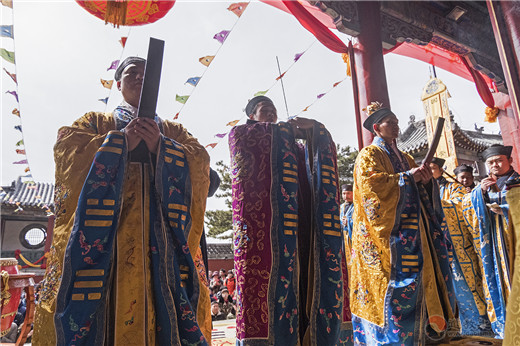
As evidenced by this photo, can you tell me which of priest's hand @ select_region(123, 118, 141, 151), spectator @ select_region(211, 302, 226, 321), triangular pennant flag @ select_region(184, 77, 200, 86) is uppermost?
triangular pennant flag @ select_region(184, 77, 200, 86)

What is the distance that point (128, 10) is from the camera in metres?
3.29

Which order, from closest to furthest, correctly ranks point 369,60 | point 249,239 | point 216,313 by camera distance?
point 249,239, point 369,60, point 216,313

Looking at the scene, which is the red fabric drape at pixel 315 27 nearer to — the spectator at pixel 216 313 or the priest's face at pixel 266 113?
the priest's face at pixel 266 113

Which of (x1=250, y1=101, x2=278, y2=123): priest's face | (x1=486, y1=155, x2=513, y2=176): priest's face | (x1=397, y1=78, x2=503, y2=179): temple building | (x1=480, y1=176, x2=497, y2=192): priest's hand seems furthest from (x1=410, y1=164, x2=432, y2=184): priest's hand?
(x1=397, y1=78, x2=503, y2=179): temple building

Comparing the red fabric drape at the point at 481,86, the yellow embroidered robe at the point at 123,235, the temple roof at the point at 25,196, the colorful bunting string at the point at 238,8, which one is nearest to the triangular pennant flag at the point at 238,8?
the colorful bunting string at the point at 238,8

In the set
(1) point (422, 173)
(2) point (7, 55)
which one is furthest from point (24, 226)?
(1) point (422, 173)

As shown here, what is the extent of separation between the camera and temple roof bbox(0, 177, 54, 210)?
50.0ft

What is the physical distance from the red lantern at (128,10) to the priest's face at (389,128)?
2354mm

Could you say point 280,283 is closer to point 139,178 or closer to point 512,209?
point 139,178

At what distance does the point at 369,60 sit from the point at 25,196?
17275 mm

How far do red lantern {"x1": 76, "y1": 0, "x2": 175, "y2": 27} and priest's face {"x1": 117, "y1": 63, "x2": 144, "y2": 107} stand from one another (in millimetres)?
1663

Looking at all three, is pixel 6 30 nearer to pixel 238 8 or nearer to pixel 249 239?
pixel 238 8

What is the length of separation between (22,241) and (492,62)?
18.2m

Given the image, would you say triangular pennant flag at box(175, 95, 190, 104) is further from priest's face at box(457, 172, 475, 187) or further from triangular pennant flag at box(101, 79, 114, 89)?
priest's face at box(457, 172, 475, 187)
